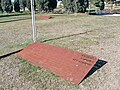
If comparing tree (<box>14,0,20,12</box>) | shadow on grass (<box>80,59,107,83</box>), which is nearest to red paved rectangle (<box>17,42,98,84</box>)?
shadow on grass (<box>80,59,107,83</box>)

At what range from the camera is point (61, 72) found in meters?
5.30

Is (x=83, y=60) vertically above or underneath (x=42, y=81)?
above

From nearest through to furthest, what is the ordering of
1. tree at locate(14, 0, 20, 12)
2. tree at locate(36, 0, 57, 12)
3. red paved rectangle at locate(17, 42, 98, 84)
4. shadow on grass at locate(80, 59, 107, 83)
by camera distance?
red paved rectangle at locate(17, 42, 98, 84)
shadow on grass at locate(80, 59, 107, 83)
tree at locate(36, 0, 57, 12)
tree at locate(14, 0, 20, 12)

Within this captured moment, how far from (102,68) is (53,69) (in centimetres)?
147

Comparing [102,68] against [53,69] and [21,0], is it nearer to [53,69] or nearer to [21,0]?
[53,69]

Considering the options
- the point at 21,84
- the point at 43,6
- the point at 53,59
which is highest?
the point at 43,6

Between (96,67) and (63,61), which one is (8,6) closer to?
(63,61)

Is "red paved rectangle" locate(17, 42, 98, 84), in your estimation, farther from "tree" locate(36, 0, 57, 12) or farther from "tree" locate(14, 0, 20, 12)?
"tree" locate(14, 0, 20, 12)

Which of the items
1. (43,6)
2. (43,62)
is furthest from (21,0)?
(43,62)

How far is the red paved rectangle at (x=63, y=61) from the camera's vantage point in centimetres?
507

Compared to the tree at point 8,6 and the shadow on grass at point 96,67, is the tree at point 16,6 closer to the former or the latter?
the tree at point 8,6

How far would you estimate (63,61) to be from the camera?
18.8 ft

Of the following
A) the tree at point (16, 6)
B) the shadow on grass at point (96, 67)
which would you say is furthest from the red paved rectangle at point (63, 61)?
the tree at point (16, 6)

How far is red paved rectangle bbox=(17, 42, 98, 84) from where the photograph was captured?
5.07 meters
